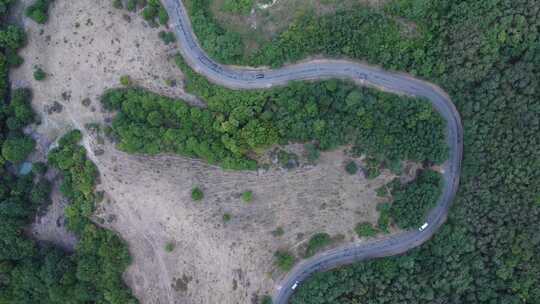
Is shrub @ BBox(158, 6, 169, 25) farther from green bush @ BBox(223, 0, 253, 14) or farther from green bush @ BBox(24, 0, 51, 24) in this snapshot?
green bush @ BBox(24, 0, 51, 24)

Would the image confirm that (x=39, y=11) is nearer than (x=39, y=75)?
Yes

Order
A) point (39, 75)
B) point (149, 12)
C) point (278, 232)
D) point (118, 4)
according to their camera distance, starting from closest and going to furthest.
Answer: point (149, 12)
point (118, 4)
point (278, 232)
point (39, 75)

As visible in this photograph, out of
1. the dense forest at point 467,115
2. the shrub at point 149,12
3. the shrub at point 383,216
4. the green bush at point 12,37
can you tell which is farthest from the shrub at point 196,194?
the green bush at point 12,37

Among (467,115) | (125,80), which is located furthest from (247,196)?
(467,115)

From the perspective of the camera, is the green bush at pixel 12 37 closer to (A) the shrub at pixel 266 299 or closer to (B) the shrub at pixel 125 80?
(B) the shrub at pixel 125 80

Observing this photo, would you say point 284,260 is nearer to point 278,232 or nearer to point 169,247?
point 278,232

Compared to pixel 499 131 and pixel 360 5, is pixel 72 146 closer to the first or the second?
pixel 360 5

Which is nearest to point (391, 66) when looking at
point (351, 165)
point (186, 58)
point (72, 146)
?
point (351, 165)
